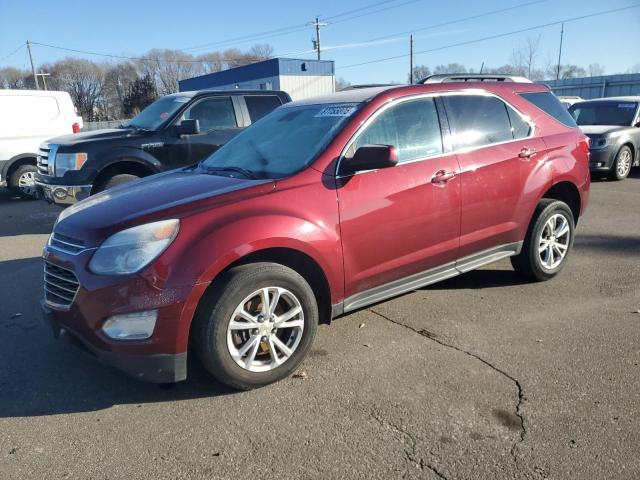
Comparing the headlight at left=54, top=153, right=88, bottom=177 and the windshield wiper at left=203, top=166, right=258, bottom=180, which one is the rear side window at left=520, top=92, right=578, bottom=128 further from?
the headlight at left=54, top=153, right=88, bottom=177

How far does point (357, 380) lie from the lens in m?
3.21

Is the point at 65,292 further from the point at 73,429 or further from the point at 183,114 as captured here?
the point at 183,114

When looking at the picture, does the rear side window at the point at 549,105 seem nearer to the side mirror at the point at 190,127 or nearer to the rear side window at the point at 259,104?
the side mirror at the point at 190,127

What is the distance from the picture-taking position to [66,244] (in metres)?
3.10

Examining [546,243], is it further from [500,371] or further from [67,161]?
[67,161]

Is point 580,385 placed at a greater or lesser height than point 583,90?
lesser

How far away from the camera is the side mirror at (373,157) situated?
329 cm

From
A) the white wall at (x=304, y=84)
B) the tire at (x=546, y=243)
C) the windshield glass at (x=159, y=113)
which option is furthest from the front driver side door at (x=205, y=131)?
the white wall at (x=304, y=84)

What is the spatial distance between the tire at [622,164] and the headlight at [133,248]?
11250mm

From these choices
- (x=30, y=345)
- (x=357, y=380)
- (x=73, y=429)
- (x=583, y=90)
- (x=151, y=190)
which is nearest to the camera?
(x=73, y=429)

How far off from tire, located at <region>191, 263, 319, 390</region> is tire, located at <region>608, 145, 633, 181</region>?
1054 centimetres

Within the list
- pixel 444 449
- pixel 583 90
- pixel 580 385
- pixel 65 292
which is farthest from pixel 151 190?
pixel 583 90

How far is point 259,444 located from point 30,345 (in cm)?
228

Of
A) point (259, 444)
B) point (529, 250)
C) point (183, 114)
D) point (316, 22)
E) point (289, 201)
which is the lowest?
point (259, 444)
